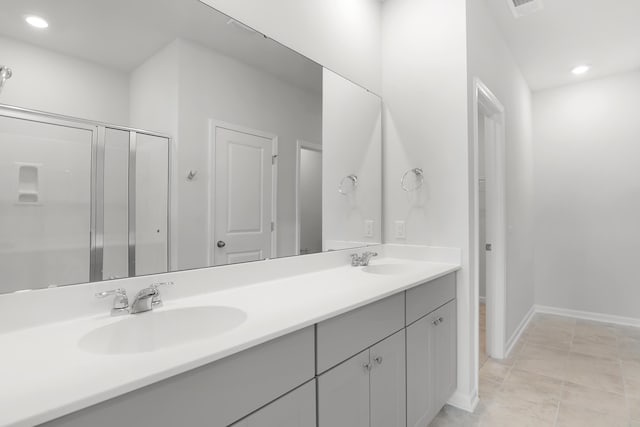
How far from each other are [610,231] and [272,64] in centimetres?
392

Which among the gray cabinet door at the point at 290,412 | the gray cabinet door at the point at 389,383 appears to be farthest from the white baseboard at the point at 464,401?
the gray cabinet door at the point at 290,412

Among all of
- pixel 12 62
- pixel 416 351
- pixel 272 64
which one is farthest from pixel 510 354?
pixel 12 62

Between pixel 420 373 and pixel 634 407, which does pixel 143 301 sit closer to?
pixel 420 373

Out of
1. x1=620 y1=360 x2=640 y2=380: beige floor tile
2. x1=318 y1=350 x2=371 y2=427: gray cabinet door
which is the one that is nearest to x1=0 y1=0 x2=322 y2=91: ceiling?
x1=318 y1=350 x2=371 y2=427: gray cabinet door

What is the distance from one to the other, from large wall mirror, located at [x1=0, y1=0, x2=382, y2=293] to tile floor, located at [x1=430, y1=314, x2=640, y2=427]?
4.98ft

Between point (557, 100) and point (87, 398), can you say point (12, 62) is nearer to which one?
point (87, 398)

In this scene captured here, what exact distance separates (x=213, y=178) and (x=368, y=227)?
1.16 metres

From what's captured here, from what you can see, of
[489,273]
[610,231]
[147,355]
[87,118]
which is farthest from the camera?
[610,231]

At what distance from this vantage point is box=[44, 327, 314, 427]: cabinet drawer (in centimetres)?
61

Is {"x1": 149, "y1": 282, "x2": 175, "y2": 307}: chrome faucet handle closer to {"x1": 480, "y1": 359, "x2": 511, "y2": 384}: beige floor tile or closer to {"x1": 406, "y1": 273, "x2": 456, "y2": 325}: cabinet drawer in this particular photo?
{"x1": 406, "y1": 273, "x2": 456, "y2": 325}: cabinet drawer

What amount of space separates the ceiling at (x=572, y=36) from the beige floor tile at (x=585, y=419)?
266cm

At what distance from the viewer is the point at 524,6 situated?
2291 millimetres

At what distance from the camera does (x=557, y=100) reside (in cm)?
377

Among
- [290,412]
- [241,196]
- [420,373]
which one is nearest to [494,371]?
[420,373]
